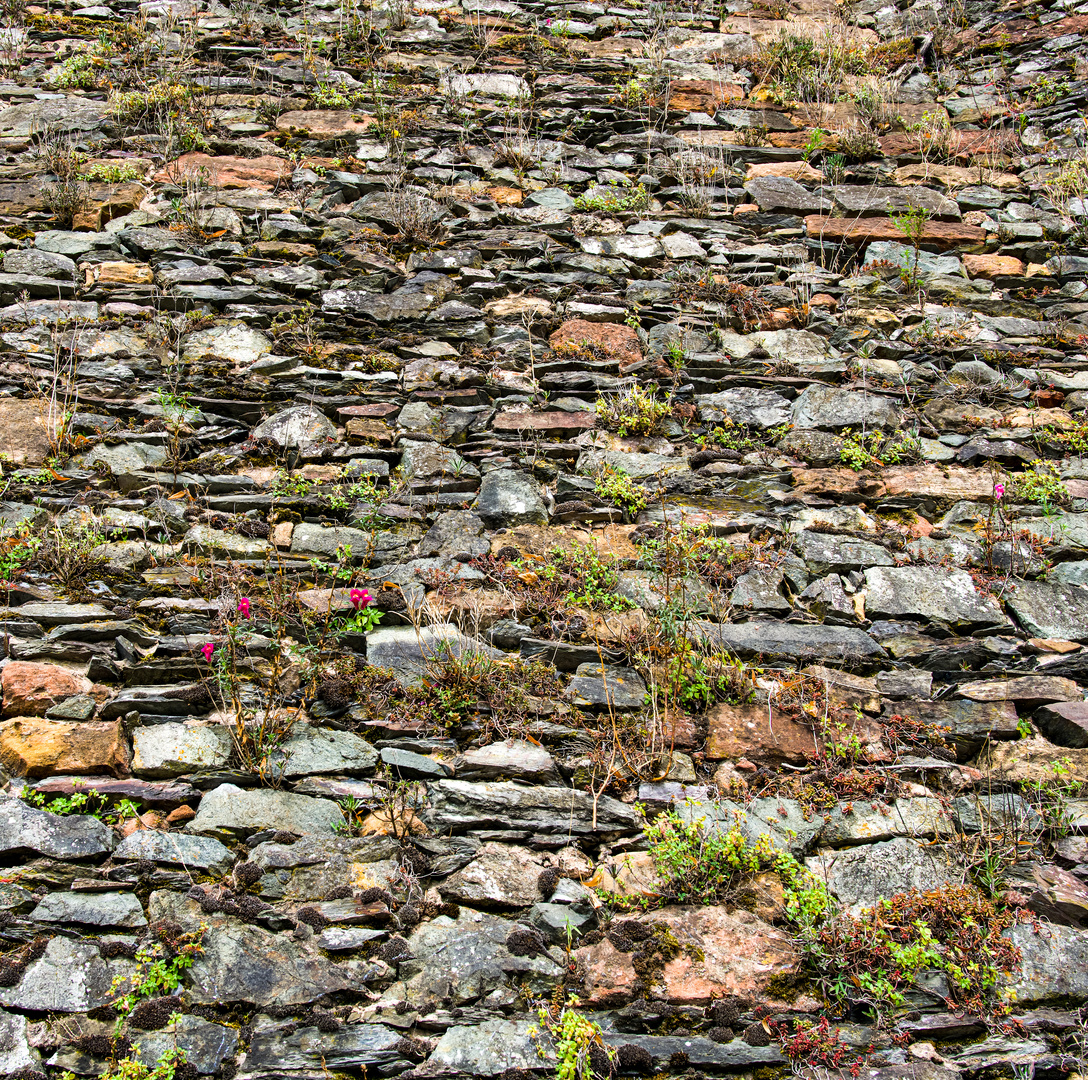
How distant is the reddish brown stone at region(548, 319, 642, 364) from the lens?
224 inches

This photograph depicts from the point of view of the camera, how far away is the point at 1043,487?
15.9 ft

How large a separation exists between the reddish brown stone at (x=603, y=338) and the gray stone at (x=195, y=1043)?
428 centimetres

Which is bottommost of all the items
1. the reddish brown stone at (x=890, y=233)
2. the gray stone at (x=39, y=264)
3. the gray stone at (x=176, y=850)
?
the gray stone at (x=176, y=850)

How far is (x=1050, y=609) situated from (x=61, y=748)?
462cm

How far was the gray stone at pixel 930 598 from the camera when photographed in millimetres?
4336

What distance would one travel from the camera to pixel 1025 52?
8.26 metres

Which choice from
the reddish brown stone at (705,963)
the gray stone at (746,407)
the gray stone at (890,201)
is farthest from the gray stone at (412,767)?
the gray stone at (890,201)

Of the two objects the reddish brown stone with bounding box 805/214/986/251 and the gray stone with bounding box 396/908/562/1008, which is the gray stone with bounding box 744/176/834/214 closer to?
the reddish brown stone with bounding box 805/214/986/251

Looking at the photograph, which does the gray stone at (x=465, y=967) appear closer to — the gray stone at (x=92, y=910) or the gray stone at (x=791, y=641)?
the gray stone at (x=92, y=910)

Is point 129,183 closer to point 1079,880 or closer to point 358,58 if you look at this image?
point 358,58

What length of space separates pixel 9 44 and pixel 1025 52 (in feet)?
31.6

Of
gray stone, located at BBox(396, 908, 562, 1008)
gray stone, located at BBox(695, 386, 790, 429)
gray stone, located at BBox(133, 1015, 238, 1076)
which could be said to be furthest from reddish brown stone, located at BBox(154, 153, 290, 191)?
gray stone, located at BBox(133, 1015, 238, 1076)

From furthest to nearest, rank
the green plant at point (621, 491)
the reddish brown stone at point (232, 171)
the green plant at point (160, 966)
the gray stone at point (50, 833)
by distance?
1. the reddish brown stone at point (232, 171)
2. the green plant at point (621, 491)
3. the gray stone at point (50, 833)
4. the green plant at point (160, 966)

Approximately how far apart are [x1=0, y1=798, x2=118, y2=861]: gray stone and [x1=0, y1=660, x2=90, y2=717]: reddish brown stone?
1.43 feet
